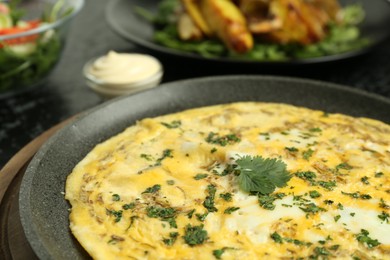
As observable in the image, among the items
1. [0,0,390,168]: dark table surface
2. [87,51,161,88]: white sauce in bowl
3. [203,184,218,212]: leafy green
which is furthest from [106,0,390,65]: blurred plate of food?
[203,184,218,212]: leafy green

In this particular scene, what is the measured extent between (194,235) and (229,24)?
3.24 m

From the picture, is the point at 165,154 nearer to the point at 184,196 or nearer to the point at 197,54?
the point at 184,196

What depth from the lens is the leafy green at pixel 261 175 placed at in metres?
3.44

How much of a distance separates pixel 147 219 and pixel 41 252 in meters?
0.65

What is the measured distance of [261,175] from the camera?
3449 mm

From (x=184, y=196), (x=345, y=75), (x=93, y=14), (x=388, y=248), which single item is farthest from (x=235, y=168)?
(x=93, y=14)

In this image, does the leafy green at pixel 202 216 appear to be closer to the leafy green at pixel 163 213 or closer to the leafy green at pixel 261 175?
the leafy green at pixel 163 213

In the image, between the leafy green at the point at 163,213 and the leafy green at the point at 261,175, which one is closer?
the leafy green at the point at 163,213

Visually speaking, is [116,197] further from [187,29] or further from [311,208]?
[187,29]

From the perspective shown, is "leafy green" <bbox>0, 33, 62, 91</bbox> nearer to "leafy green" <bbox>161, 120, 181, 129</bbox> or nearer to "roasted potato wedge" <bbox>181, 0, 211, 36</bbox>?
"roasted potato wedge" <bbox>181, 0, 211, 36</bbox>

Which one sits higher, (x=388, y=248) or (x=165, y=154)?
(x=388, y=248)

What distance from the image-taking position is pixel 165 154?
12.9 feet

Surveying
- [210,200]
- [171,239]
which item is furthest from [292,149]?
[171,239]

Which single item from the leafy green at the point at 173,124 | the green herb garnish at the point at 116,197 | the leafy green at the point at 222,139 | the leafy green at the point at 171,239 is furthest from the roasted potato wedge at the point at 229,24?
the leafy green at the point at 171,239
